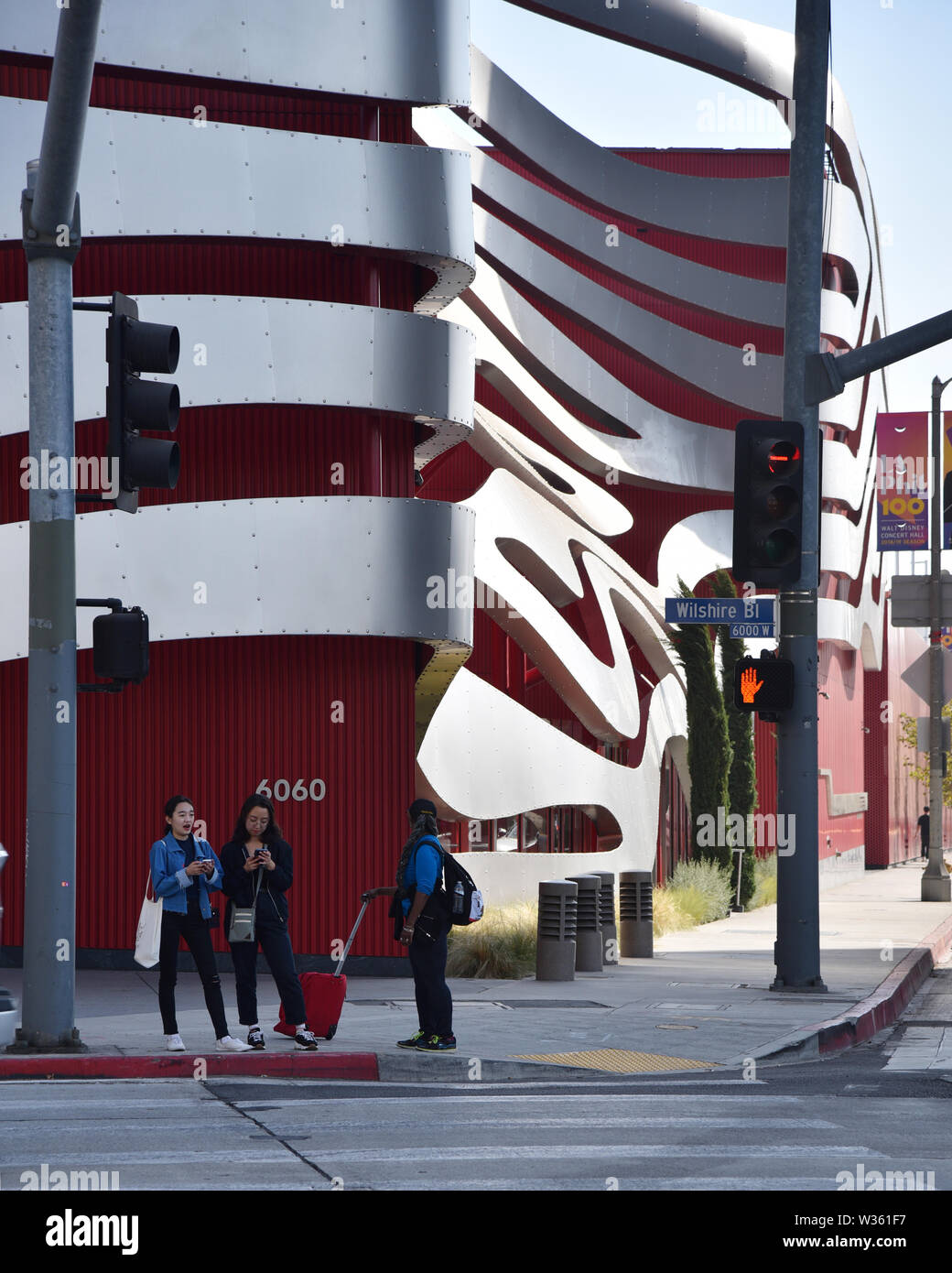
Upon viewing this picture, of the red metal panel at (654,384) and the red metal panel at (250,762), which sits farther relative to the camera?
the red metal panel at (654,384)

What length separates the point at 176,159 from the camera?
55.9ft

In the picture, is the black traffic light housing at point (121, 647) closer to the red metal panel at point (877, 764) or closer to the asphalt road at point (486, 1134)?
the asphalt road at point (486, 1134)

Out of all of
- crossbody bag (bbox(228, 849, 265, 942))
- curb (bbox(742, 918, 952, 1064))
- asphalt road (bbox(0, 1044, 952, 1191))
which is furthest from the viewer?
curb (bbox(742, 918, 952, 1064))

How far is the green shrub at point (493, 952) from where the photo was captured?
17.8 m

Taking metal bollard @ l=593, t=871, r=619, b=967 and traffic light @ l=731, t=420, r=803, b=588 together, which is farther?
metal bollard @ l=593, t=871, r=619, b=967

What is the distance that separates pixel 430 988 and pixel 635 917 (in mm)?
8729

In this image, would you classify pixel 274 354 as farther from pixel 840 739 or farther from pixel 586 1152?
pixel 840 739

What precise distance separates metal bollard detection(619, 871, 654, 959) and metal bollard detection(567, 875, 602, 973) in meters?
1.54

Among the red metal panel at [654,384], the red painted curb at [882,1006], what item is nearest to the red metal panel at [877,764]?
the red metal panel at [654,384]

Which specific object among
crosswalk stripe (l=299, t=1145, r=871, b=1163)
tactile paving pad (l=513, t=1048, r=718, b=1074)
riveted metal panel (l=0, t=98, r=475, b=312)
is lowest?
tactile paving pad (l=513, t=1048, r=718, b=1074)

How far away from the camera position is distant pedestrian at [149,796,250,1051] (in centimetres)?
1205

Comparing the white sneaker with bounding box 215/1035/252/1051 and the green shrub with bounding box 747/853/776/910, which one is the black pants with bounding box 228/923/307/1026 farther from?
the green shrub with bounding box 747/853/776/910

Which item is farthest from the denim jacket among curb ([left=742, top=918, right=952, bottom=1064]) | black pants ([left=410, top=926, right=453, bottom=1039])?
curb ([left=742, top=918, right=952, bottom=1064])

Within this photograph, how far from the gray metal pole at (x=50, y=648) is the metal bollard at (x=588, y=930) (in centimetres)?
764
